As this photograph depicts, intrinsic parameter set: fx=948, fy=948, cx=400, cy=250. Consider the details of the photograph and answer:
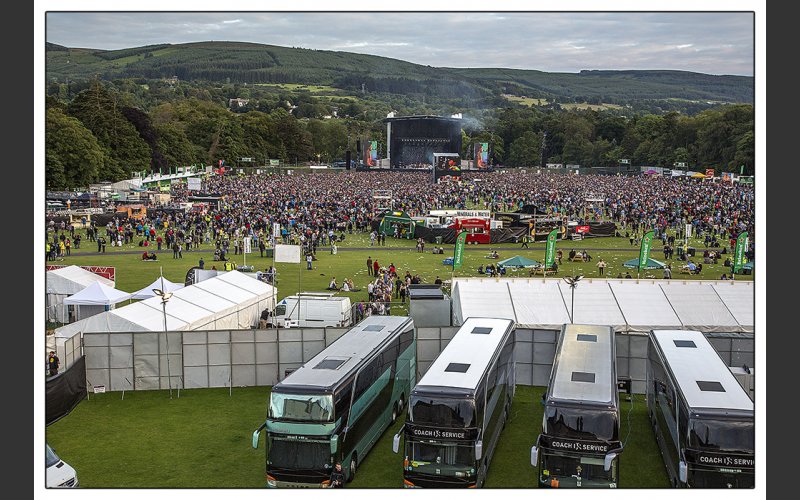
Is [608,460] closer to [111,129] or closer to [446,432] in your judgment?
[446,432]

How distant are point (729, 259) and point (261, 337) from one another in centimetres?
2986

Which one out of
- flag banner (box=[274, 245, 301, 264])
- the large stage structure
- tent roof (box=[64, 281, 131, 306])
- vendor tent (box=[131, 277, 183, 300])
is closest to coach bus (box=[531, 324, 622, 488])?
flag banner (box=[274, 245, 301, 264])

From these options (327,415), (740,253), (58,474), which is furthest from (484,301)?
(740,253)

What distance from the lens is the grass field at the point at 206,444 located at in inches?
640

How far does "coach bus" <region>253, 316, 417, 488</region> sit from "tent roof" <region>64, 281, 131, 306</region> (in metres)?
13.0

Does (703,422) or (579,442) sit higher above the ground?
(703,422)

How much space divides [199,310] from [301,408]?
1095 centimetres

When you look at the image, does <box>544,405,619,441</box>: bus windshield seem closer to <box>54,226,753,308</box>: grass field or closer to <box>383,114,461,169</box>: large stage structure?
<box>54,226,753,308</box>: grass field

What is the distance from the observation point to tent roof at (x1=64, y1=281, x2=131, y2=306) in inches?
1131

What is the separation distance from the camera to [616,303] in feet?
82.5

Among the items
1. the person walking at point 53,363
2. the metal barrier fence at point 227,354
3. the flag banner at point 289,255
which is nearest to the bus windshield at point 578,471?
the metal barrier fence at point 227,354

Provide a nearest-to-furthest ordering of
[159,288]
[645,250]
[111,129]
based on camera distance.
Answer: [159,288] < [645,250] < [111,129]
